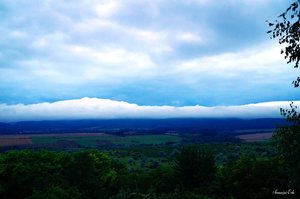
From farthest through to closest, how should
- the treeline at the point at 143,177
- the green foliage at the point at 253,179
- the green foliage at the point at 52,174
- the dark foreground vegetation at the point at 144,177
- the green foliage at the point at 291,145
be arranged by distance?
the green foliage at the point at 52,174 → the treeline at the point at 143,177 → the dark foreground vegetation at the point at 144,177 → the green foliage at the point at 253,179 → the green foliage at the point at 291,145

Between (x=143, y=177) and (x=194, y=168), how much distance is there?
8.29m

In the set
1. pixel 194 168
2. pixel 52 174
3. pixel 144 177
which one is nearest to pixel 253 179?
pixel 194 168

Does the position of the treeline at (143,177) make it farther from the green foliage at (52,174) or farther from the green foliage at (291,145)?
the green foliage at (291,145)

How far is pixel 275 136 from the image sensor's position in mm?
15758

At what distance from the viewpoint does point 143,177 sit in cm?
4906

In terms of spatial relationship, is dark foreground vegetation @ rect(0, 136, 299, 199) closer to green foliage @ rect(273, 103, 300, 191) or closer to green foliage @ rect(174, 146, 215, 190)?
green foliage @ rect(174, 146, 215, 190)

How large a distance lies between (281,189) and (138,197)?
46.3 ft

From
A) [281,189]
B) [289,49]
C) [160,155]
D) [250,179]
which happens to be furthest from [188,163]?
[160,155]

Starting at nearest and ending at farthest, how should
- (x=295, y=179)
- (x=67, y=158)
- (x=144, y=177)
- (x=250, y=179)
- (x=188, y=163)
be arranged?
(x=295, y=179), (x=250, y=179), (x=188, y=163), (x=144, y=177), (x=67, y=158)

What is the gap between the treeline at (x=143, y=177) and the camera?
1316 inches

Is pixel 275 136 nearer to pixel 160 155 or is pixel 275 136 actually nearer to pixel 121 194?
pixel 121 194

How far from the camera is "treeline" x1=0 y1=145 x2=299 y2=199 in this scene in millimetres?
33438

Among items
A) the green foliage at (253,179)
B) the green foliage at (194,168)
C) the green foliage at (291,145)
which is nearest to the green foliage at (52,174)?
the green foliage at (194,168)

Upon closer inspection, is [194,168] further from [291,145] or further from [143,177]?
[291,145]
